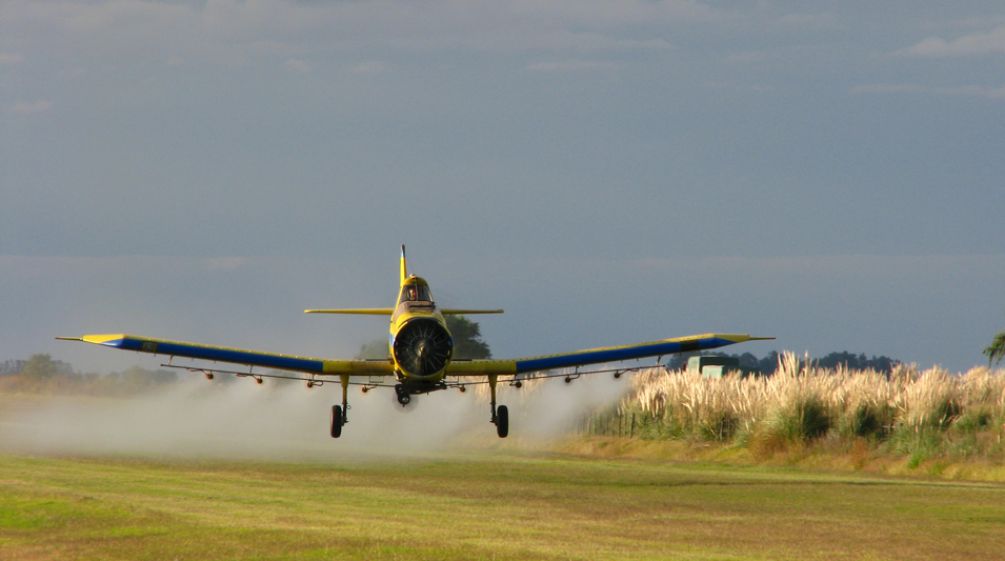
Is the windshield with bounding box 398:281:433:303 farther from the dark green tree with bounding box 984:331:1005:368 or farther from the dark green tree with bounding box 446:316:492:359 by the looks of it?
the dark green tree with bounding box 446:316:492:359

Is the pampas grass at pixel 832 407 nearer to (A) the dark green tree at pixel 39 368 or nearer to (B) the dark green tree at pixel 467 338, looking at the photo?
(B) the dark green tree at pixel 467 338

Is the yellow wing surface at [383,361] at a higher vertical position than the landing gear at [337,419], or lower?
higher

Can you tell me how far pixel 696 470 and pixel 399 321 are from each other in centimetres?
2026

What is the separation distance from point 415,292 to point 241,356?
5.39 meters

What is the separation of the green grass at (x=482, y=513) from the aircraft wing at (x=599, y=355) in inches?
149

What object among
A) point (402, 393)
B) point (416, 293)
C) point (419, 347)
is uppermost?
point (416, 293)

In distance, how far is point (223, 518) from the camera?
3325 centimetres

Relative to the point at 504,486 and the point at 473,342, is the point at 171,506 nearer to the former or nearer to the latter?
the point at 504,486

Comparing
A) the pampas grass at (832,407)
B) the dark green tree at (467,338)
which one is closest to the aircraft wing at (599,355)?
the pampas grass at (832,407)

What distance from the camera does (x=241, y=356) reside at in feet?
120

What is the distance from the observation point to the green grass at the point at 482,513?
28250 mm

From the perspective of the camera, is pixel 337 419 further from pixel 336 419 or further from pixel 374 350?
pixel 374 350

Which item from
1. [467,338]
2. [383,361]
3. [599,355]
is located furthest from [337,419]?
[467,338]

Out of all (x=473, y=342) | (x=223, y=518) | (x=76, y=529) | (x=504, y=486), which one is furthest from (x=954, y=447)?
(x=473, y=342)
